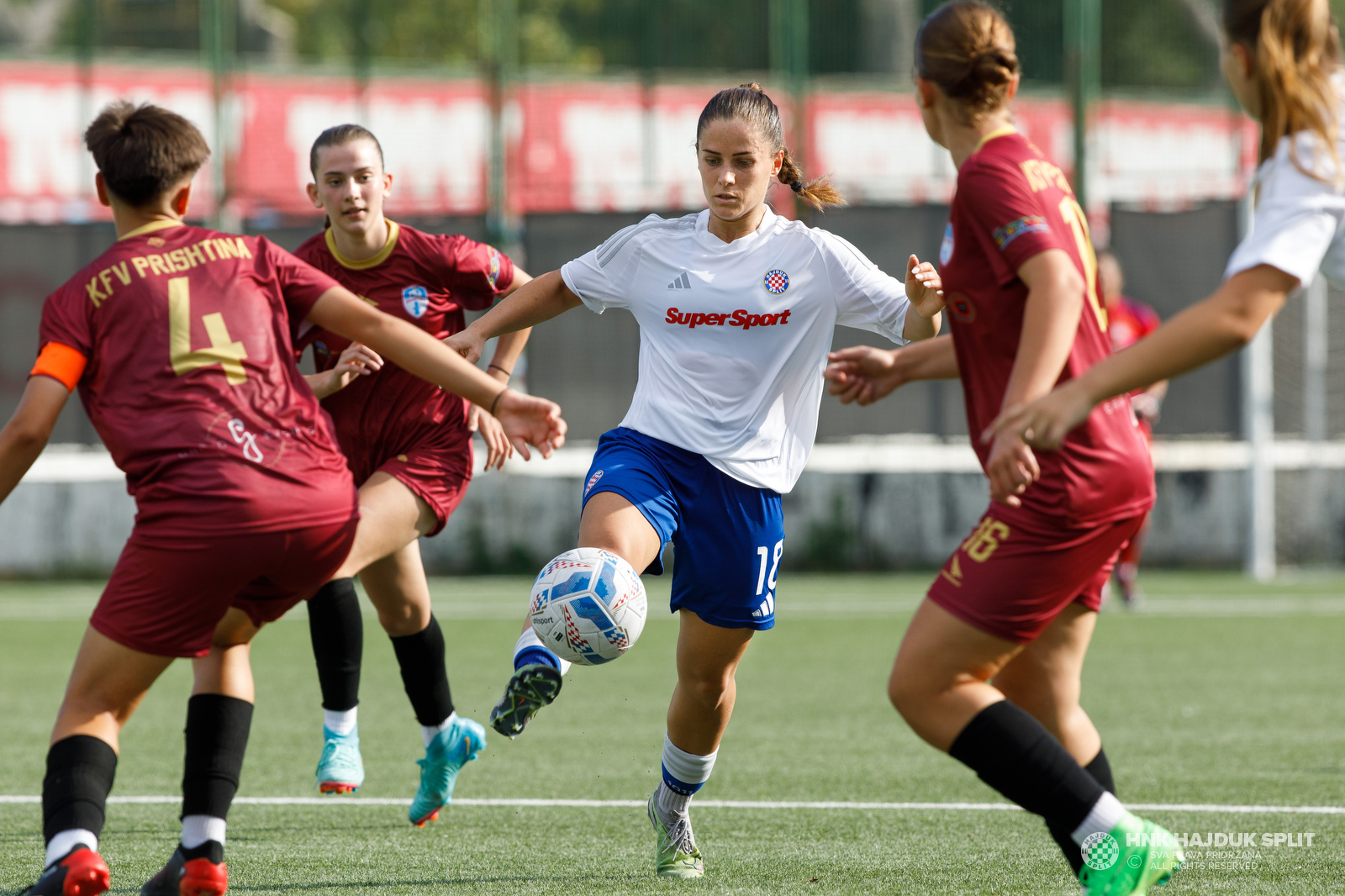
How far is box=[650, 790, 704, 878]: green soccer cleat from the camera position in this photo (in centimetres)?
433

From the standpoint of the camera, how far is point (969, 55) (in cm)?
328

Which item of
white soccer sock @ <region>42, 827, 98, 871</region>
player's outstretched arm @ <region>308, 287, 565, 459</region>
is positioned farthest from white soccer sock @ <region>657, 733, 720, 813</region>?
white soccer sock @ <region>42, 827, 98, 871</region>

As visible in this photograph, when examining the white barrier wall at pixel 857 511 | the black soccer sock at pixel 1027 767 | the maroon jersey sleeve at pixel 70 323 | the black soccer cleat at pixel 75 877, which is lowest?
the white barrier wall at pixel 857 511

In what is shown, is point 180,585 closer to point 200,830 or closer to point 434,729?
point 200,830

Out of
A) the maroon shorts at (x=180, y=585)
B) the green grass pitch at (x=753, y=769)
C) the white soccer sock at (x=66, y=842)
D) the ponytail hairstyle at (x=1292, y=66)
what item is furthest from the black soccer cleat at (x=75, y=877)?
the ponytail hairstyle at (x=1292, y=66)

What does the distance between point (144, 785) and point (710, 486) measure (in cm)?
250

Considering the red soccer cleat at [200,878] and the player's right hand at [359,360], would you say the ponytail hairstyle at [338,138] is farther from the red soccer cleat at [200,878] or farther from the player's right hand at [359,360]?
the red soccer cleat at [200,878]

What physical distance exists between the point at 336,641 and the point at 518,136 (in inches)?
462

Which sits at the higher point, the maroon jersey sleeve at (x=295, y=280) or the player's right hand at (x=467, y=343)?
the maroon jersey sleeve at (x=295, y=280)

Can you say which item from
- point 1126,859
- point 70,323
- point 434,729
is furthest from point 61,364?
point 1126,859

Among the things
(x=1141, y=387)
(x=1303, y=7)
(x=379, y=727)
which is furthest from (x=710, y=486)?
(x=379, y=727)

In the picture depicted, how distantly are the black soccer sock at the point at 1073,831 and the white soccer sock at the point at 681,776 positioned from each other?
1.27m

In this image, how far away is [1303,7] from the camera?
2.99m

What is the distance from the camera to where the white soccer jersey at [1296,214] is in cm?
289
